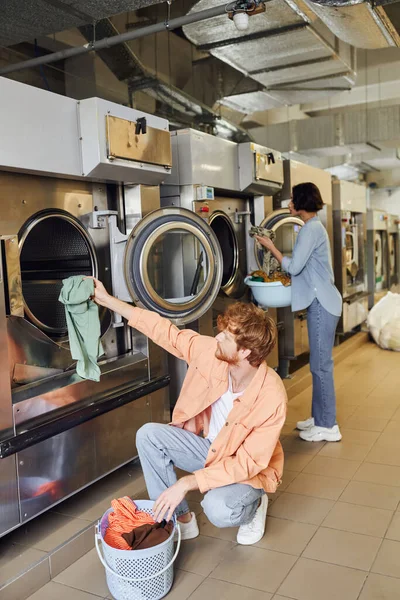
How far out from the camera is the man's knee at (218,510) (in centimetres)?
234

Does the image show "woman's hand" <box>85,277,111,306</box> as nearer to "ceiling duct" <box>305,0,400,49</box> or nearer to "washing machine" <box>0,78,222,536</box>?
"washing machine" <box>0,78,222,536</box>

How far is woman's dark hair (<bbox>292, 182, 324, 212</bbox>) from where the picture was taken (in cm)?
378

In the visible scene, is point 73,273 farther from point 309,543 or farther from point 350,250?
point 350,250

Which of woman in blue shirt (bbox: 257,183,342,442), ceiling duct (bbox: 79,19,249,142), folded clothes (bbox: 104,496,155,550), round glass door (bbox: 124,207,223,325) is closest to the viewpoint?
folded clothes (bbox: 104,496,155,550)

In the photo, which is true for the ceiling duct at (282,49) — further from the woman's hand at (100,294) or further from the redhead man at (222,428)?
the redhead man at (222,428)

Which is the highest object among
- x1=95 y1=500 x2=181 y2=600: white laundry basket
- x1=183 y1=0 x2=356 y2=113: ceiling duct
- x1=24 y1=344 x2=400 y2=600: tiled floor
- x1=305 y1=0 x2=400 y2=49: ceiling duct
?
x1=183 y1=0 x2=356 y2=113: ceiling duct

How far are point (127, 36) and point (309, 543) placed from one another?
130 inches

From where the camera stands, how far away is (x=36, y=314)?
2.92 metres

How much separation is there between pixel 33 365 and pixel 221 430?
903 mm

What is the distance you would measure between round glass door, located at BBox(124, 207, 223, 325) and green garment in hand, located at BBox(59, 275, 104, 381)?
0.43 metres

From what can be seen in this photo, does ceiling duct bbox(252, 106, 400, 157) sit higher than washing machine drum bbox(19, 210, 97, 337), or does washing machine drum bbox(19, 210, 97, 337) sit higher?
ceiling duct bbox(252, 106, 400, 157)

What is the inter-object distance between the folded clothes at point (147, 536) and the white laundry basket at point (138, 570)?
47 mm

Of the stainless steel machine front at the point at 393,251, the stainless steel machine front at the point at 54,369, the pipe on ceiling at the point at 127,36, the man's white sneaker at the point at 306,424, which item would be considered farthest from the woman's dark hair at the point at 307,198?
the stainless steel machine front at the point at 393,251

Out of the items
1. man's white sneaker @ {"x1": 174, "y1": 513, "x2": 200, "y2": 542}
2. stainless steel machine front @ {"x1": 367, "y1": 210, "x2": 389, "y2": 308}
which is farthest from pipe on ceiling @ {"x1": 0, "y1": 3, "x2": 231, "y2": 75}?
stainless steel machine front @ {"x1": 367, "y1": 210, "x2": 389, "y2": 308}
